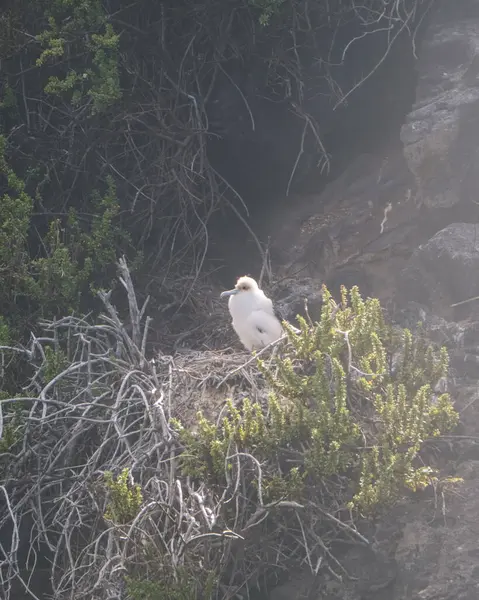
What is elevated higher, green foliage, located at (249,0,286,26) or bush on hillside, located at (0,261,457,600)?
green foliage, located at (249,0,286,26)

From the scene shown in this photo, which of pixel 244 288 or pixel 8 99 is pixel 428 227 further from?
pixel 8 99

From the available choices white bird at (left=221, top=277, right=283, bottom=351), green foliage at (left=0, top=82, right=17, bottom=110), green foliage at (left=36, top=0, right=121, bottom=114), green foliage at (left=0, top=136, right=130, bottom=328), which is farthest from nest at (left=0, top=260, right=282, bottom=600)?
green foliage at (left=0, top=82, right=17, bottom=110)

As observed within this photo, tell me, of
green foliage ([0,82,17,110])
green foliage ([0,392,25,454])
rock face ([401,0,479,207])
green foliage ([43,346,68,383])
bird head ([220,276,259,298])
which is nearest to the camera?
green foliage ([0,392,25,454])

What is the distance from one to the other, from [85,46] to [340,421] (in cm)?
312

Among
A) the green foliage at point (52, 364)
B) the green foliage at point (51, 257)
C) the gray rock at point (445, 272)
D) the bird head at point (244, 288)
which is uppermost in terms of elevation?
the green foliage at point (51, 257)

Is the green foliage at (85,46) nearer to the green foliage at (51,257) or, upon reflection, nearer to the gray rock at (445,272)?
the green foliage at (51,257)

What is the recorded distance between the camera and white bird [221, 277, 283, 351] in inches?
221

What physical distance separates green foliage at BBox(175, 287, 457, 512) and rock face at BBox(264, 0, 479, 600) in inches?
12.5

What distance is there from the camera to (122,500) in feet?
13.8

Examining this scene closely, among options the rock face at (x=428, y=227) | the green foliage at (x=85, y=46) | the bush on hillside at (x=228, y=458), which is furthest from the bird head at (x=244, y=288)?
the green foliage at (x=85, y=46)

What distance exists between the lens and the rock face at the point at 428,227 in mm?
5250

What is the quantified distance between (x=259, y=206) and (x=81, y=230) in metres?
1.44

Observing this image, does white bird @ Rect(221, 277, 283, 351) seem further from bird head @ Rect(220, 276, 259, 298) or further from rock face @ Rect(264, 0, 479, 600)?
rock face @ Rect(264, 0, 479, 600)

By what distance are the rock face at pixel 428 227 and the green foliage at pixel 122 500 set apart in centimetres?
86
